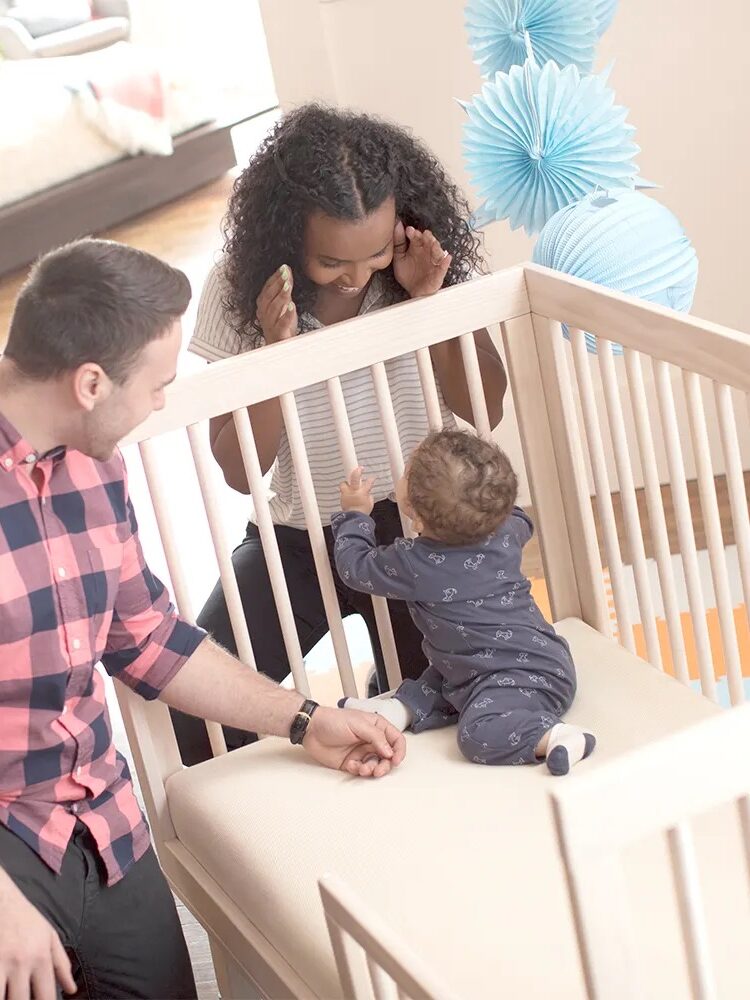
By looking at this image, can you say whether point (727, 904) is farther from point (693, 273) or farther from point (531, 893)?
point (693, 273)

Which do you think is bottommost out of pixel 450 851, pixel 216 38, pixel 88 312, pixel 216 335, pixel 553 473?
pixel 216 38

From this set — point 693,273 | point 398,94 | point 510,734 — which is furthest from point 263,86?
point 510,734

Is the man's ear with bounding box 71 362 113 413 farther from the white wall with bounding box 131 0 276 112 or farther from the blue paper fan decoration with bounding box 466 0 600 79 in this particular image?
the white wall with bounding box 131 0 276 112

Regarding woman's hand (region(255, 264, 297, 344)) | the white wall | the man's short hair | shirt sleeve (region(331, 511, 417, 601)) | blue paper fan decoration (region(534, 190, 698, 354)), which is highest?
the man's short hair

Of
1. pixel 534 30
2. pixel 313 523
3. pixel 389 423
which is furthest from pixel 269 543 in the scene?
pixel 534 30

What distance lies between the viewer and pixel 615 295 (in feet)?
5.06

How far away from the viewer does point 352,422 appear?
1.77m

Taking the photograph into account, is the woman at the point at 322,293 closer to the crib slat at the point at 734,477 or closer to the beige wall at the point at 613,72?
the crib slat at the point at 734,477

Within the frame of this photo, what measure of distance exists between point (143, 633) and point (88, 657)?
127mm

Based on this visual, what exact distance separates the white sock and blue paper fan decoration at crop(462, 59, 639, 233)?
0.71 meters

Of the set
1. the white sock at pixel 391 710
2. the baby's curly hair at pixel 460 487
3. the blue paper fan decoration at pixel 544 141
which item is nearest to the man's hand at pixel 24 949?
the white sock at pixel 391 710

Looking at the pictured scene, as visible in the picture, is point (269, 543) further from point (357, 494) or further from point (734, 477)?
point (734, 477)

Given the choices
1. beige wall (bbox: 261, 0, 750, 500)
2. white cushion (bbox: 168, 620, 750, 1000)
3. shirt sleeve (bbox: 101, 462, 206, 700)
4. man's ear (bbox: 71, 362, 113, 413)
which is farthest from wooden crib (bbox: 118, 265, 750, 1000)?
beige wall (bbox: 261, 0, 750, 500)

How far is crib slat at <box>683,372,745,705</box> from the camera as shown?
145 centimetres
